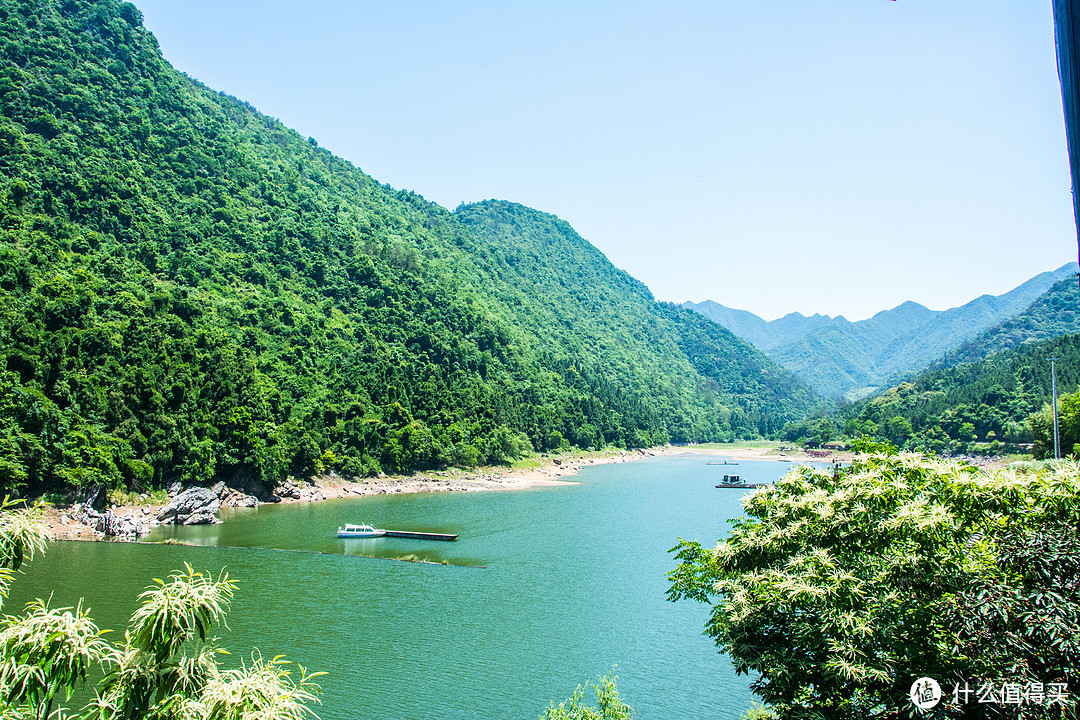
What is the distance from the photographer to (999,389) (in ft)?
300

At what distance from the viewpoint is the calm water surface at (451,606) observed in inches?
820

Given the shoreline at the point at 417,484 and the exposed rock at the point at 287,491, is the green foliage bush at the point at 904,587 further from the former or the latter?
the exposed rock at the point at 287,491

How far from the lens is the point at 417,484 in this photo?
70.3m

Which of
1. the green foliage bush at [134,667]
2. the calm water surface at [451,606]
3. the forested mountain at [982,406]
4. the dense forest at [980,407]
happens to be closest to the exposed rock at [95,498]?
the calm water surface at [451,606]

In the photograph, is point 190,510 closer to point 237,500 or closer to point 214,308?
point 237,500

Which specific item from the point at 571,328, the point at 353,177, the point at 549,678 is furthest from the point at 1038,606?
the point at 571,328

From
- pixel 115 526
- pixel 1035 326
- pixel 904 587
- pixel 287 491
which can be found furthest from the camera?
pixel 1035 326

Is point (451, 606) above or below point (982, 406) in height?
below

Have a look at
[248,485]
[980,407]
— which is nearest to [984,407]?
[980,407]

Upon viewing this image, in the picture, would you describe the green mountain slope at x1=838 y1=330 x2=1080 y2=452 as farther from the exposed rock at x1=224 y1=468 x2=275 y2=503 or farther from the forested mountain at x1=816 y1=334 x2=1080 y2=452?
the exposed rock at x1=224 y1=468 x2=275 y2=503

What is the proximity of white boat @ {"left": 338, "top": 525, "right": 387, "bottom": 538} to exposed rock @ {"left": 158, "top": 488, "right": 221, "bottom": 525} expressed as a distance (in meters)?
11.3

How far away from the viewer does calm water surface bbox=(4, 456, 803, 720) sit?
20.8 m

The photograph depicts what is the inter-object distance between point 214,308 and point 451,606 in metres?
59.4

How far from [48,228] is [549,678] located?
242 feet
